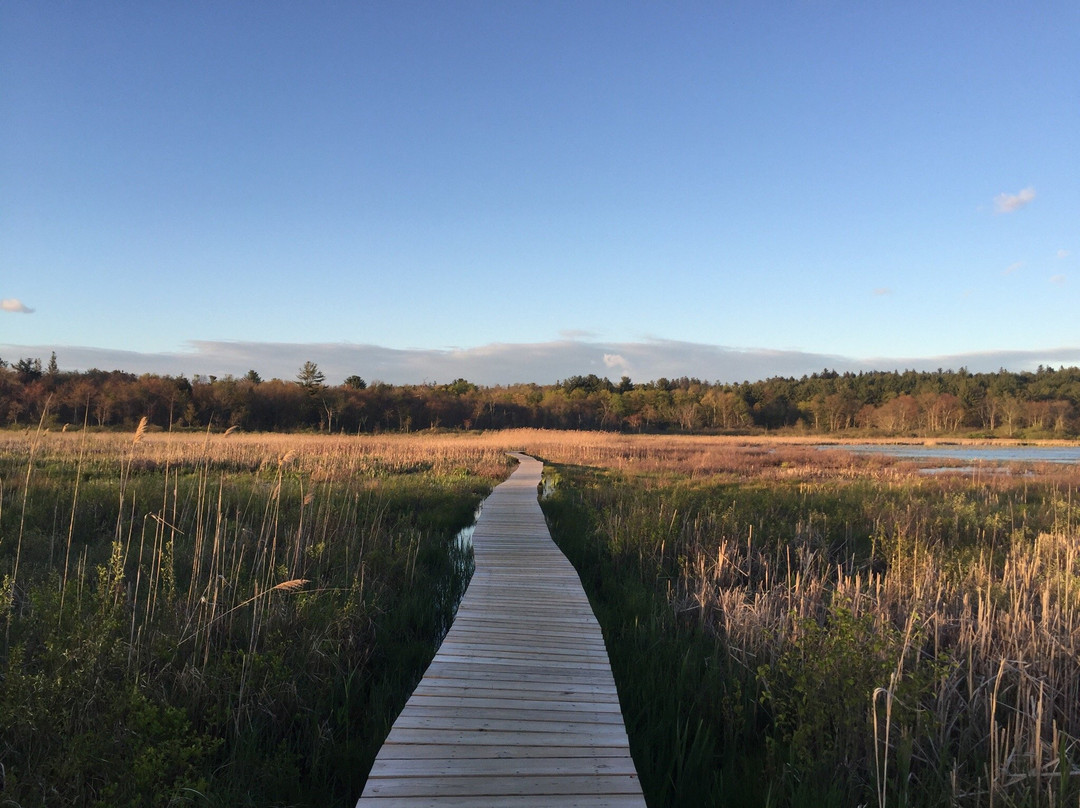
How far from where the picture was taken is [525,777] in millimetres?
2785

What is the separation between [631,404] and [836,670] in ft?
315

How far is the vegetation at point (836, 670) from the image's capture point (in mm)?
3092

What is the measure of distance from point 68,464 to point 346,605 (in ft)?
52.2

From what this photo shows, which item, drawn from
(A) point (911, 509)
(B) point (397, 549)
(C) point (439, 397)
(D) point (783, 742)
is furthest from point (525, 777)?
(C) point (439, 397)

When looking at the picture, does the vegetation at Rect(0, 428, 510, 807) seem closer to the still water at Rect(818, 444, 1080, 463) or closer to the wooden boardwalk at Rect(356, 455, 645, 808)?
the wooden boardwalk at Rect(356, 455, 645, 808)

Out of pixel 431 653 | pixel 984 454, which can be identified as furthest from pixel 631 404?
pixel 431 653

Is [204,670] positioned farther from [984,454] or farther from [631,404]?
[631,404]

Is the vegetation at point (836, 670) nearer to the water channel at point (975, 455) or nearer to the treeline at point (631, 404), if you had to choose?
the water channel at point (975, 455)

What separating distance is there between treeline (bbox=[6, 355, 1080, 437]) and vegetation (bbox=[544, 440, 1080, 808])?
3636 cm

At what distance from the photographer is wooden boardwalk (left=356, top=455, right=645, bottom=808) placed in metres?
2.67

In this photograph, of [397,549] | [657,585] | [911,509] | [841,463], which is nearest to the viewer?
[657,585]

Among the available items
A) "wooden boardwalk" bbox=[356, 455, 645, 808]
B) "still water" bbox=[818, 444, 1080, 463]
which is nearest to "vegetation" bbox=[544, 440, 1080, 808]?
"wooden boardwalk" bbox=[356, 455, 645, 808]

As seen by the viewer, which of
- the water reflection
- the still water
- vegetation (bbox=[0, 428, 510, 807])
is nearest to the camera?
vegetation (bbox=[0, 428, 510, 807])

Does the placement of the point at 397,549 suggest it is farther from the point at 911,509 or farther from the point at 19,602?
the point at 911,509
